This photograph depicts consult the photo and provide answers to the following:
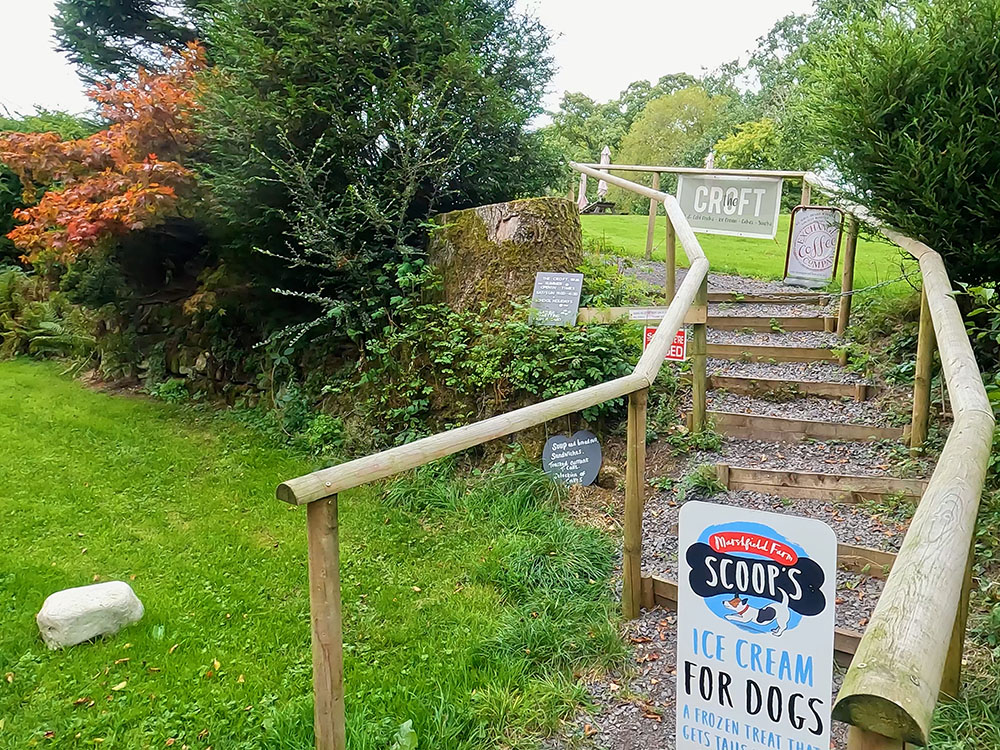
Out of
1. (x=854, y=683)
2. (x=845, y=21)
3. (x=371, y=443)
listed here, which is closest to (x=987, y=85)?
(x=845, y=21)

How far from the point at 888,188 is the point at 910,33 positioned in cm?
71

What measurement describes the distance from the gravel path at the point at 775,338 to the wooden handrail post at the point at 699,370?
3.30ft

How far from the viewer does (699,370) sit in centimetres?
378

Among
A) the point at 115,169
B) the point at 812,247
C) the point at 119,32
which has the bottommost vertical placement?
the point at 812,247

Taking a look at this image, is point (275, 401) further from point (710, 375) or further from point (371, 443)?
point (710, 375)

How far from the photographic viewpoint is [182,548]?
11.8 feet

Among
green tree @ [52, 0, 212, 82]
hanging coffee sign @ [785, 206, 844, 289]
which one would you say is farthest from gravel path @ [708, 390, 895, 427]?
green tree @ [52, 0, 212, 82]

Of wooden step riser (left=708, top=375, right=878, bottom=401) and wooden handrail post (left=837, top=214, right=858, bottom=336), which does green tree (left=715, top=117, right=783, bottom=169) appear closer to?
wooden handrail post (left=837, top=214, right=858, bottom=336)

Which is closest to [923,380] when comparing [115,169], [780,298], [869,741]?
[780,298]

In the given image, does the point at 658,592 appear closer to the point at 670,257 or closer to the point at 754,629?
the point at 754,629

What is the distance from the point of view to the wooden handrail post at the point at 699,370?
149 inches

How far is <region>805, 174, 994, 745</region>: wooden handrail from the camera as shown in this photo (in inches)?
30.5

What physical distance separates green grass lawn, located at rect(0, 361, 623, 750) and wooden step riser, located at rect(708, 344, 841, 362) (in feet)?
5.65

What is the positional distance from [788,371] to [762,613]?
3144mm
